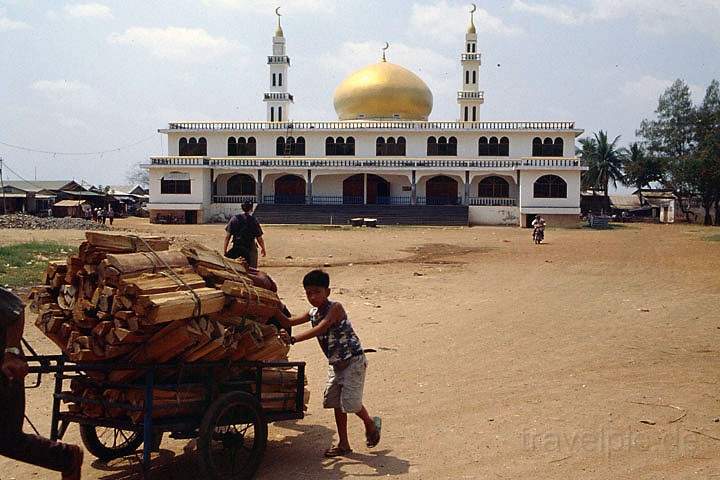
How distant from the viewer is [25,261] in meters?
15.9

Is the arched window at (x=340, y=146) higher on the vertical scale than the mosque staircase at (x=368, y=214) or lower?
higher

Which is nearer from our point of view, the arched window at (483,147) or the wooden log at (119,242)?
the wooden log at (119,242)

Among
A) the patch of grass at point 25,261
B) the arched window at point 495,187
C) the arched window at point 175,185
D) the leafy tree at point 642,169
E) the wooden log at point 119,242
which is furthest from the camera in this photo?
the leafy tree at point 642,169

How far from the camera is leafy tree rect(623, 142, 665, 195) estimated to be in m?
58.5

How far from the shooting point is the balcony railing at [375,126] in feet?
158

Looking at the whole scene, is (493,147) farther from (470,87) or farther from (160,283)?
(160,283)

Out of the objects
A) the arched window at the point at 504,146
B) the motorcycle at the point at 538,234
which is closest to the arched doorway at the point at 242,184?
the arched window at the point at 504,146

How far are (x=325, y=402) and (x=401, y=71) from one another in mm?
48854

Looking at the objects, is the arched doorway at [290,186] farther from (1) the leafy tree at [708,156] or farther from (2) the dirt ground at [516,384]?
(2) the dirt ground at [516,384]

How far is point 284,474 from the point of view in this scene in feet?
16.3

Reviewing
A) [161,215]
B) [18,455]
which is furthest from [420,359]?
[161,215]

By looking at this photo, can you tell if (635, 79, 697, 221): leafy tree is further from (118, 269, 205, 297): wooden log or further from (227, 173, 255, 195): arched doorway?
(118, 269, 205, 297): wooden log

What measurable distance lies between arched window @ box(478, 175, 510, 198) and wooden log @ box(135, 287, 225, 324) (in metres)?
45.0

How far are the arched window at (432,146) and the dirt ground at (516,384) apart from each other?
33.5 m
